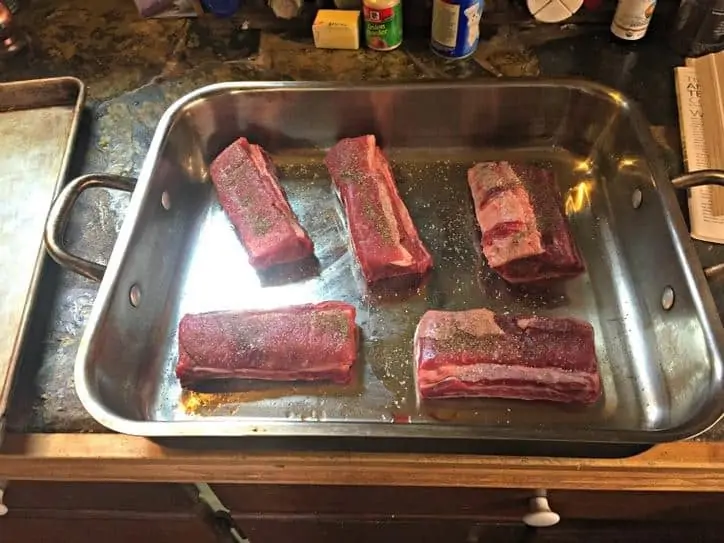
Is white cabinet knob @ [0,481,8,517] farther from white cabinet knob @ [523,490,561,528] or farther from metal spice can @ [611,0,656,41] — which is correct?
metal spice can @ [611,0,656,41]

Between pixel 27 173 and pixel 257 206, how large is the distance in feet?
1.46

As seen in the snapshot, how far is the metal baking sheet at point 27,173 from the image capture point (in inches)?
43.8

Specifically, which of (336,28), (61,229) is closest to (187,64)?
(336,28)

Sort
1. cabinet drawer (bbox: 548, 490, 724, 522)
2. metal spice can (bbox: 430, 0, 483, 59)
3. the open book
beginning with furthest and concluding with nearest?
metal spice can (bbox: 430, 0, 483, 59)
the open book
cabinet drawer (bbox: 548, 490, 724, 522)

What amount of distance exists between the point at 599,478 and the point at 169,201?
2.82 feet

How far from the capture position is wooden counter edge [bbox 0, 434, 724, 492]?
95cm

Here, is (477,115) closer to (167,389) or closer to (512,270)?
(512,270)

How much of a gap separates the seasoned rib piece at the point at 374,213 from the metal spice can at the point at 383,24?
0.70 feet

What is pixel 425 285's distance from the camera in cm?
122

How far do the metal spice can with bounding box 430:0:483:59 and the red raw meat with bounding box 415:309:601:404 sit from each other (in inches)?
22.9

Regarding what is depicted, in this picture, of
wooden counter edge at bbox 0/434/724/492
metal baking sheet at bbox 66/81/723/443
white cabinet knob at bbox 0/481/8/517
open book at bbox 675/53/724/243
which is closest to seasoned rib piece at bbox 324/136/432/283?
metal baking sheet at bbox 66/81/723/443

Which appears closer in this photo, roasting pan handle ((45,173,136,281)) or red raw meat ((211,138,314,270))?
roasting pan handle ((45,173,136,281))

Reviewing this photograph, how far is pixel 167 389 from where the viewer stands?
112cm

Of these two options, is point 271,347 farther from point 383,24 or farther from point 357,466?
point 383,24
